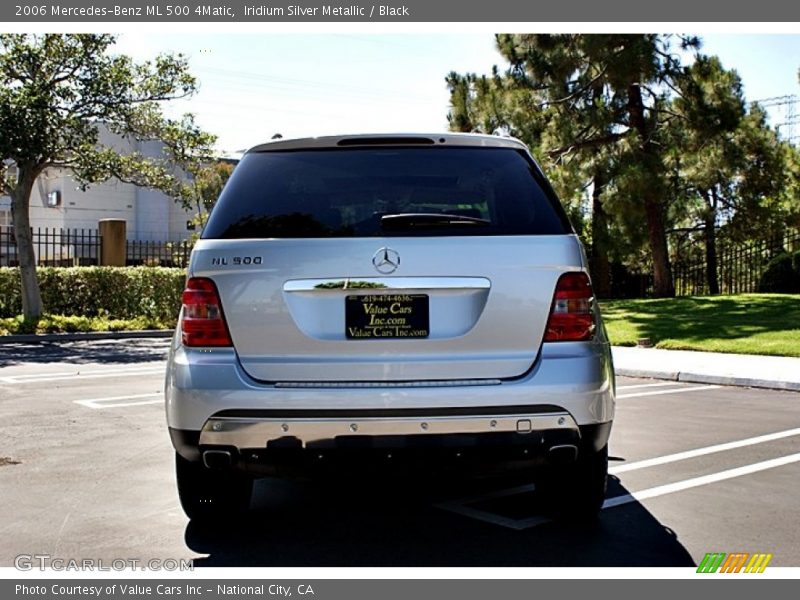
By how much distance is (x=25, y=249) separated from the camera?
62.4 ft

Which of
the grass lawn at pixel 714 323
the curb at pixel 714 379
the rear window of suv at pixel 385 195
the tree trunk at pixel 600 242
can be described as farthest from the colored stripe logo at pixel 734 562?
the tree trunk at pixel 600 242

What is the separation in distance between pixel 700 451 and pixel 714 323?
35.5 ft

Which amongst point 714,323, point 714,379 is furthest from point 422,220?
point 714,323

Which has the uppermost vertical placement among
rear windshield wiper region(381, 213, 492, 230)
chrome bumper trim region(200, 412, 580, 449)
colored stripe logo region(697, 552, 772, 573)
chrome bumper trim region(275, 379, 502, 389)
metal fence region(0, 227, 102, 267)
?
metal fence region(0, 227, 102, 267)

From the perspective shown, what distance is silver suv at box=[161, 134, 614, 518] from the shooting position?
12.7 feet

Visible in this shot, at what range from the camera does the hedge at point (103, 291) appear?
20016 mm

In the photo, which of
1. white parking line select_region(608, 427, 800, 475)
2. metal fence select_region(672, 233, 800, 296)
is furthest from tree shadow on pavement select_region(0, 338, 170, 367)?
metal fence select_region(672, 233, 800, 296)

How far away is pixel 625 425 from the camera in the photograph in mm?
7973

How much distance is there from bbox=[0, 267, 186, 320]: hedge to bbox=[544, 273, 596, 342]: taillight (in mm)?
18026

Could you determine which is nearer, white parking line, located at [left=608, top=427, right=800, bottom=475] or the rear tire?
the rear tire

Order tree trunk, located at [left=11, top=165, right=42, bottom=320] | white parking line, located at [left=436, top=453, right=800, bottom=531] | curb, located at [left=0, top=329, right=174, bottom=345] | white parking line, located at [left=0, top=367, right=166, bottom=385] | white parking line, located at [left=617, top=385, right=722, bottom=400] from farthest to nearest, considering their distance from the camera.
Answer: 1. tree trunk, located at [left=11, top=165, right=42, bottom=320]
2. curb, located at [left=0, top=329, right=174, bottom=345]
3. white parking line, located at [left=0, top=367, right=166, bottom=385]
4. white parking line, located at [left=617, top=385, right=722, bottom=400]
5. white parking line, located at [left=436, top=453, right=800, bottom=531]

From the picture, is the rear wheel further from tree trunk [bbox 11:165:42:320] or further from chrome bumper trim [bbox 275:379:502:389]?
tree trunk [bbox 11:165:42:320]

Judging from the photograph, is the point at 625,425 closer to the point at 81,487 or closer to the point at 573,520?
the point at 573,520

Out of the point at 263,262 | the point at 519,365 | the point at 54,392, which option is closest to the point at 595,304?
the point at 519,365
